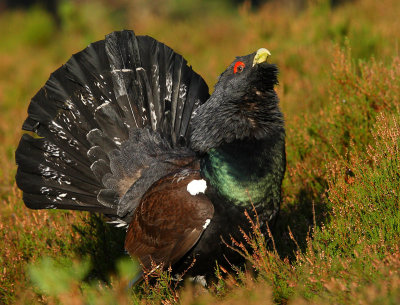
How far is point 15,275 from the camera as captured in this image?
3922 millimetres

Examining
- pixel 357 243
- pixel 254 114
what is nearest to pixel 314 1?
pixel 254 114

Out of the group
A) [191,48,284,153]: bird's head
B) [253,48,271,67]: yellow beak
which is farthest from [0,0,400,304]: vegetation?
[253,48,271,67]: yellow beak

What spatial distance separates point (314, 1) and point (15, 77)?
19.7 ft

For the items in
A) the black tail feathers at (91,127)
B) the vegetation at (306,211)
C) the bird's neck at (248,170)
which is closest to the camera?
the vegetation at (306,211)

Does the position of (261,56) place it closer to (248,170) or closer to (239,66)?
(239,66)

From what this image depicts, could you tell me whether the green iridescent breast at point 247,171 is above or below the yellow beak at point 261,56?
below

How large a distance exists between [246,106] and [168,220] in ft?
3.12

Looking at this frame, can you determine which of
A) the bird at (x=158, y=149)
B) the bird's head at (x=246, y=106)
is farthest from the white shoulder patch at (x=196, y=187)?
the bird's head at (x=246, y=106)

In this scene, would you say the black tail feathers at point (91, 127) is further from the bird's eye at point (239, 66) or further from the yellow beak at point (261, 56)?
the yellow beak at point (261, 56)

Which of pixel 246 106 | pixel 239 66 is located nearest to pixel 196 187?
pixel 246 106

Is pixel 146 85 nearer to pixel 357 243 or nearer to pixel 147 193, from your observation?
pixel 147 193

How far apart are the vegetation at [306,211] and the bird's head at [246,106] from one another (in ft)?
2.17

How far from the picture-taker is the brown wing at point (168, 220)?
125 inches

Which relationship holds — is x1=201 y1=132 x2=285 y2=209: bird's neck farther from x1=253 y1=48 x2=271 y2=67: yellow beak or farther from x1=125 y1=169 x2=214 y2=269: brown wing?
x1=253 y1=48 x2=271 y2=67: yellow beak
